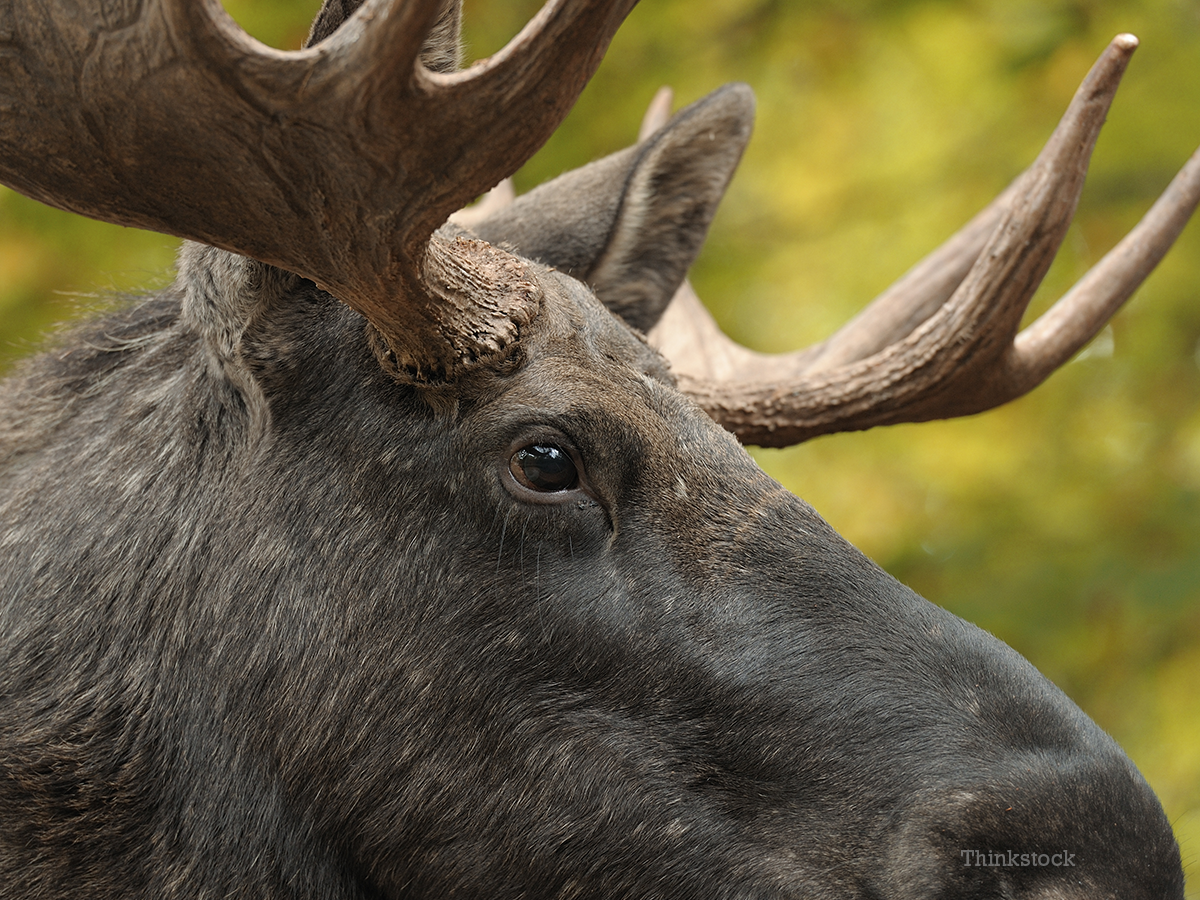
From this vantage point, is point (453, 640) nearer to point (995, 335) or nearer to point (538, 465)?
point (538, 465)

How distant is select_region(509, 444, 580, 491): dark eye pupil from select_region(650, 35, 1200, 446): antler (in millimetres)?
1227

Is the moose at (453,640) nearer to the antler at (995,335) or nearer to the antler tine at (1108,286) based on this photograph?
the antler at (995,335)

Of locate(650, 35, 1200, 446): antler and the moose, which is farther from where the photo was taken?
locate(650, 35, 1200, 446): antler

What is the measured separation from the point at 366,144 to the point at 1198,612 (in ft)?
16.7

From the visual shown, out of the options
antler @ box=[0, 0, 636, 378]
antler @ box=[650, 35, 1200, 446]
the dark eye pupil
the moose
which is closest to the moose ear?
antler @ box=[650, 35, 1200, 446]

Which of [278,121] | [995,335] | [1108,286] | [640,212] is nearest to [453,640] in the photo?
[278,121]

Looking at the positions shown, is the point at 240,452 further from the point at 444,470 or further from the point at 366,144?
the point at 366,144

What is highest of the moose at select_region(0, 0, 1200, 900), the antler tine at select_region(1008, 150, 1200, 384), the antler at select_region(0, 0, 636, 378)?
the antler tine at select_region(1008, 150, 1200, 384)

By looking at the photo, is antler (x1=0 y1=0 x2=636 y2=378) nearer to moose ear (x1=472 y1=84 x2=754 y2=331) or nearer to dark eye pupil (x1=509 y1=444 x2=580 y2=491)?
dark eye pupil (x1=509 y1=444 x2=580 y2=491)

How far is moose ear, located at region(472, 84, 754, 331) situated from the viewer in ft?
9.82

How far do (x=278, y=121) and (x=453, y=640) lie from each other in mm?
916

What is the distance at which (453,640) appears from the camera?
6.84ft

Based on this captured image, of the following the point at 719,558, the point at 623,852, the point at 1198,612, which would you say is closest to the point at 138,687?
the point at 623,852

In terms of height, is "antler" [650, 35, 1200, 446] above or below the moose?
above
